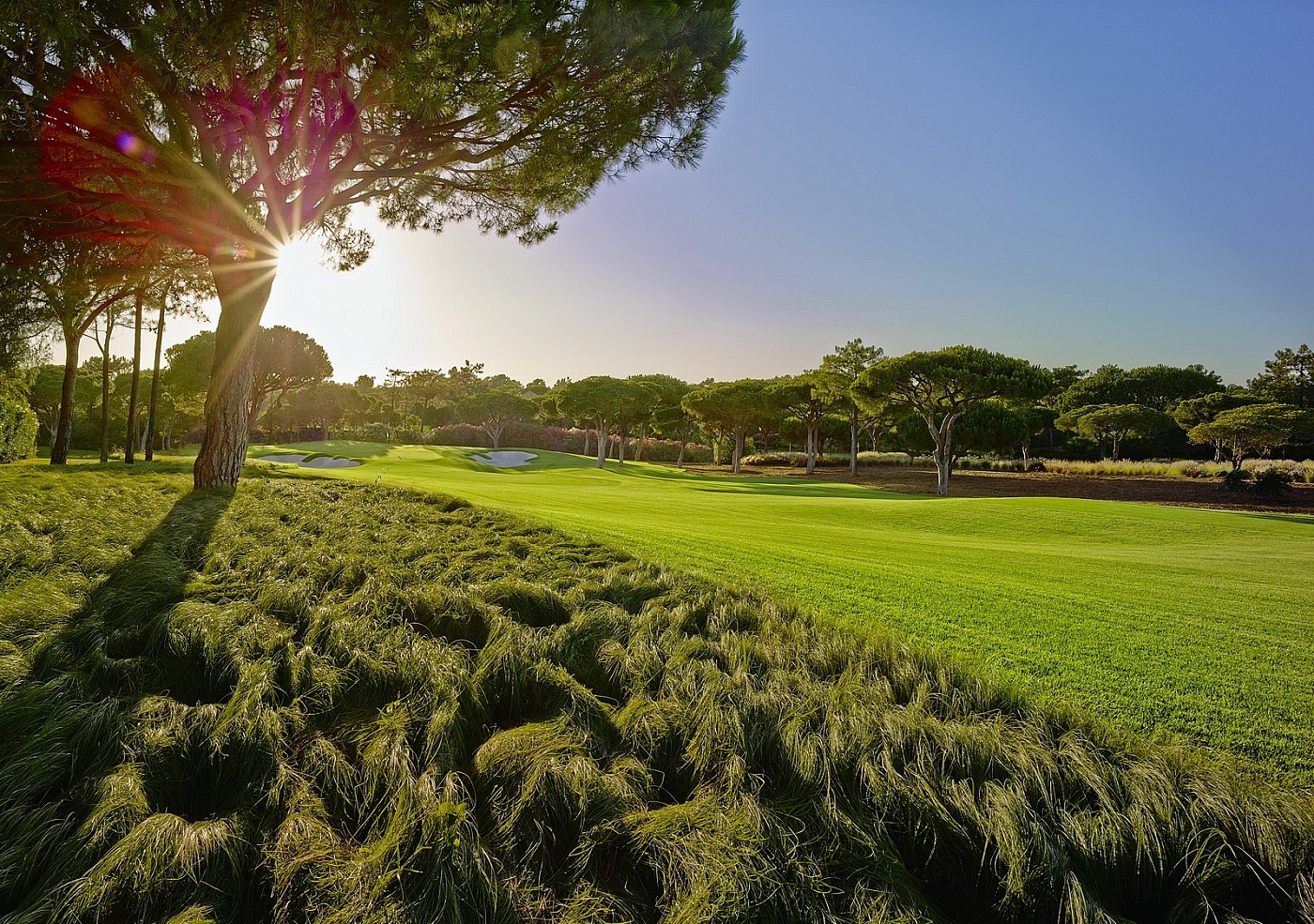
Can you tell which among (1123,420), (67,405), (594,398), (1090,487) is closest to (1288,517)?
(1090,487)

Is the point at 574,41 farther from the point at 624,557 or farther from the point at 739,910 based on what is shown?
the point at 739,910

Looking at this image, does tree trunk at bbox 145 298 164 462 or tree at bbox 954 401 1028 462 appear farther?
tree at bbox 954 401 1028 462

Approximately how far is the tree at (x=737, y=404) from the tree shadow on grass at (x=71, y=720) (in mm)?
32197

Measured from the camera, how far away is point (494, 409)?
149 ft

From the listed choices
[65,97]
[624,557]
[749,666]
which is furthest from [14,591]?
[65,97]

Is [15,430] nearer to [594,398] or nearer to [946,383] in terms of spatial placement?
[594,398]

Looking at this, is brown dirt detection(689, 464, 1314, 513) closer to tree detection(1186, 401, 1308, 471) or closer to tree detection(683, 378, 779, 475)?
tree detection(683, 378, 779, 475)

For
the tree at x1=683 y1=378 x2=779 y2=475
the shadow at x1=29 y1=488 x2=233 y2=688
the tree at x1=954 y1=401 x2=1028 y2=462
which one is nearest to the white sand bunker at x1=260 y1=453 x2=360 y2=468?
the tree at x1=683 y1=378 x2=779 y2=475

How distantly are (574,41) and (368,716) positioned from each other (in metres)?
7.91

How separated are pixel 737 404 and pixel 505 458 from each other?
15.6m

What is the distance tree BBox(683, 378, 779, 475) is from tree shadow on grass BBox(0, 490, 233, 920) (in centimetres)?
3220

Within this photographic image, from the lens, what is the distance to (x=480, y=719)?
2.41 m

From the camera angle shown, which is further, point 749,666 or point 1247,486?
point 1247,486

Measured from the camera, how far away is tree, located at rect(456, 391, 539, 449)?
45375mm
